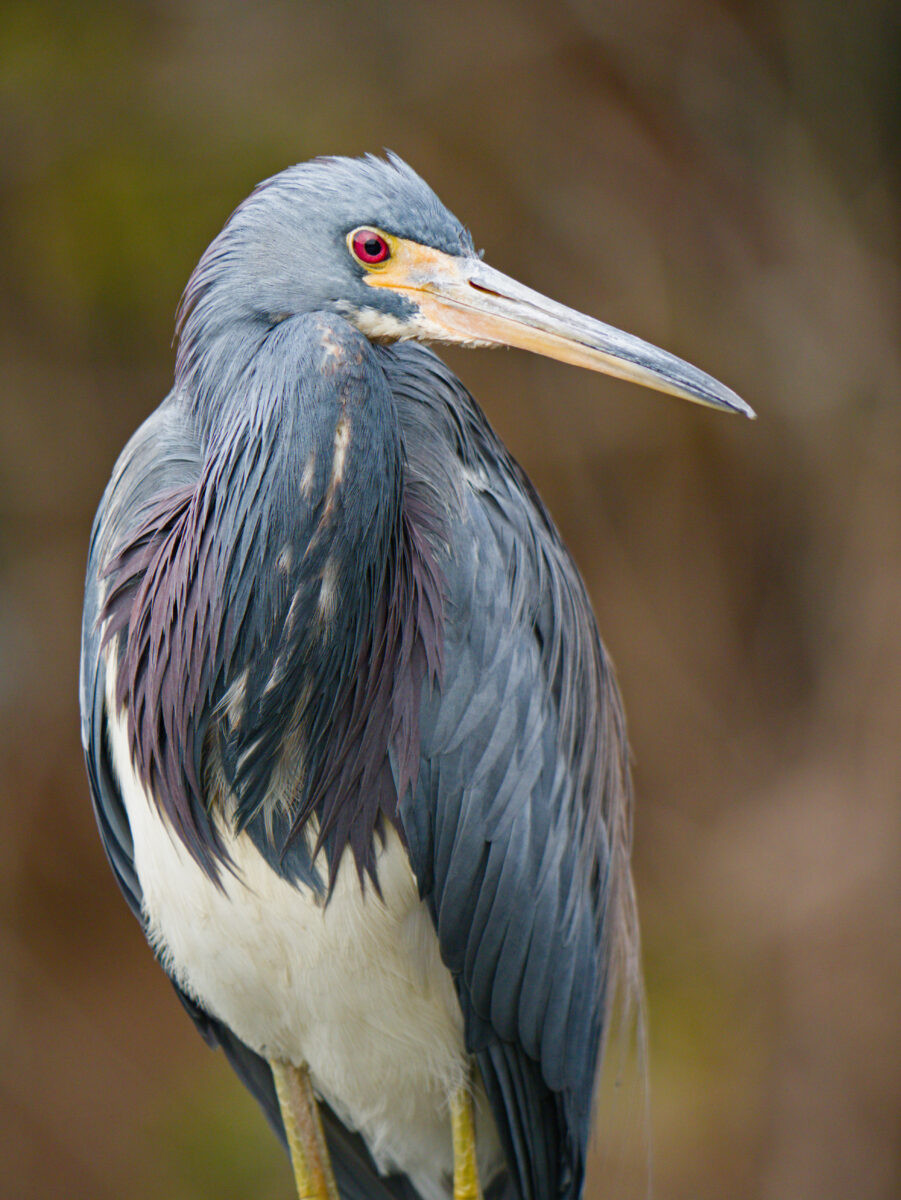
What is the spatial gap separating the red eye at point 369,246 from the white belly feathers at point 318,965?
2.39 ft

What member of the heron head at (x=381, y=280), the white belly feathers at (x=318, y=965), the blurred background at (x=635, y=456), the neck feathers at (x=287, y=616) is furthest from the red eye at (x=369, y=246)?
the blurred background at (x=635, y=456)

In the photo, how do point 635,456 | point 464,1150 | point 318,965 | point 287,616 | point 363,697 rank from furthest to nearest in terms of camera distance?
point 635,456 < point 464,1150 < point 318,965 < point 363,697 < point 287,616

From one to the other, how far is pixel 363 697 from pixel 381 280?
518mm

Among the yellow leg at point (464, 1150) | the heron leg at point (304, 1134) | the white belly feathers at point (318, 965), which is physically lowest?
the yellow leg at point (464, 1150)

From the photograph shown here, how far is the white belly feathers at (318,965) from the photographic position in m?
1.71

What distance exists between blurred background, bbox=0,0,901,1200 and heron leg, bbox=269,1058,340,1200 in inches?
88.3

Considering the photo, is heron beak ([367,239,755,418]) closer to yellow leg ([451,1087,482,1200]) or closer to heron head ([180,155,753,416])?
heron head ([180,155,753,416])

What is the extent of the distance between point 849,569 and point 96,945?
274 cm

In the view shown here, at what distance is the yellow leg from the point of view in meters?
1.95

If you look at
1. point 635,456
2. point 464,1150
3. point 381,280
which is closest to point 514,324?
point 381,280

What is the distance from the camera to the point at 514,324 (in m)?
1.57

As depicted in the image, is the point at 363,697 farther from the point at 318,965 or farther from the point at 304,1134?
the point at 304,1134

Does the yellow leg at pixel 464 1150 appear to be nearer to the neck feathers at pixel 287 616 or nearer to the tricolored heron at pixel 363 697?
the tricolored heron at pixel 363 697

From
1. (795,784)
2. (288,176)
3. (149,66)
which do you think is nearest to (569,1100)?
(288,176)
